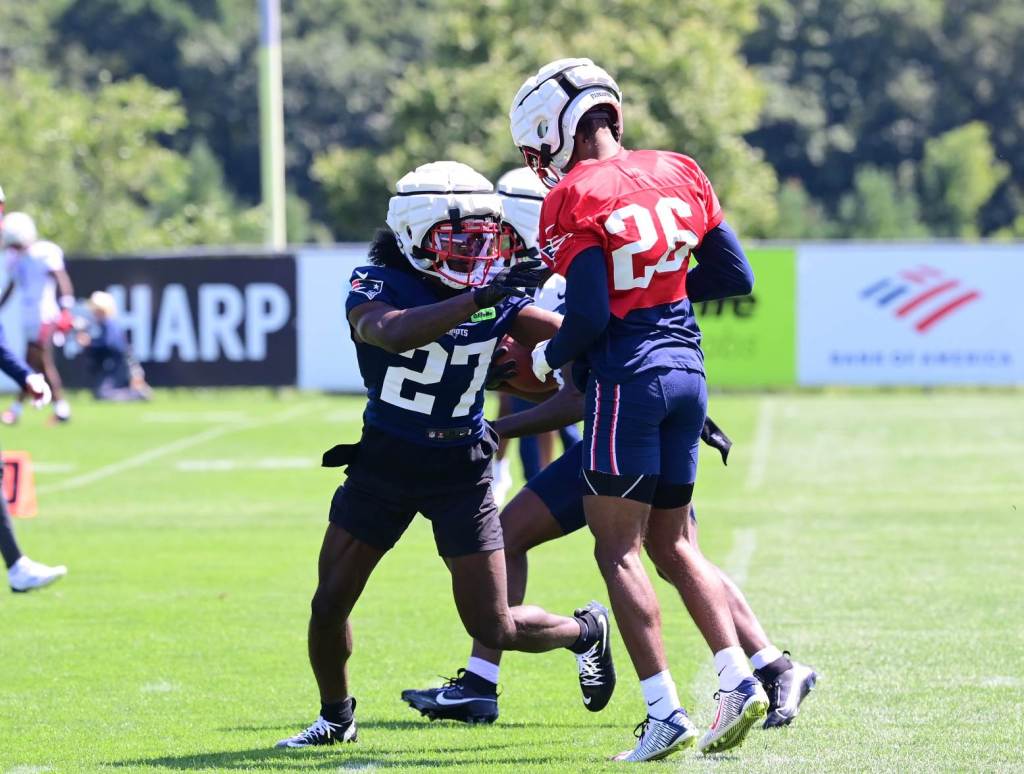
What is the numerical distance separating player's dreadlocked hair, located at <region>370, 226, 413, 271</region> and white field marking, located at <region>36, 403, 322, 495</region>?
905 cm

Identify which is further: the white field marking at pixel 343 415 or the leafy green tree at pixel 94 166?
the leafy green tree at pixel 94 166

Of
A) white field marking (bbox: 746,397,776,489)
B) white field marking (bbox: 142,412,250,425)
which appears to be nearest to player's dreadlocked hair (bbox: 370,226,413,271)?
white field marking (bbox: 746,397,776,489)

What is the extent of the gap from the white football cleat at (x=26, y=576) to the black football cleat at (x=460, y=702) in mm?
3433

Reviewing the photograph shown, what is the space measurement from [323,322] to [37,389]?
13820mm

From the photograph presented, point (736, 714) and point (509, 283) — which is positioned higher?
point (509, 283)

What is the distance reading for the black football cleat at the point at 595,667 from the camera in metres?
6.39

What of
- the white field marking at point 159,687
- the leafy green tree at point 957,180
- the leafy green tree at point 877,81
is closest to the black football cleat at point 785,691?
the white field marking at point 159,687

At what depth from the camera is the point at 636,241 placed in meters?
5.62

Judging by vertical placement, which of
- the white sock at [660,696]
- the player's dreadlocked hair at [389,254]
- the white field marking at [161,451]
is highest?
the player's dreadlocked hair at [389,254]

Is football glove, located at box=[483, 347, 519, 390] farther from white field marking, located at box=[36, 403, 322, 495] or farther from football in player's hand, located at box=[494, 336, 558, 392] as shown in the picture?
white field marking, located at box=[36, 403, 322, 495]

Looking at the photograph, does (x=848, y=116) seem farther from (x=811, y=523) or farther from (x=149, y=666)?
(x=149, y=666)

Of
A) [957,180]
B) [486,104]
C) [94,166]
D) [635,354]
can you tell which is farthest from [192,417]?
[957,180]

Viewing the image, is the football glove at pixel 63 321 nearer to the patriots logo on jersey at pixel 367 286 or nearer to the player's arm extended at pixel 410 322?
the patriots logo on jersey at pixel 367 286

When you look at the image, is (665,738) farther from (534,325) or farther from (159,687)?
(159,687)
